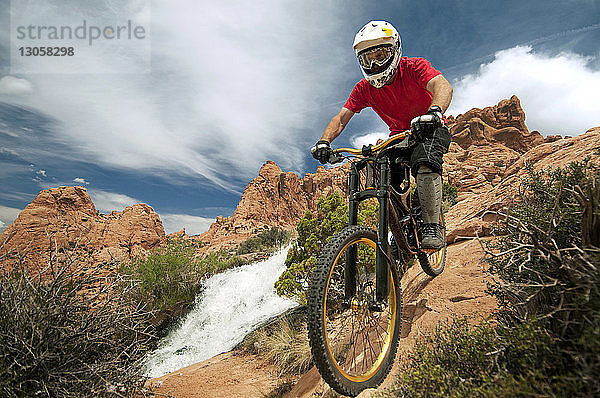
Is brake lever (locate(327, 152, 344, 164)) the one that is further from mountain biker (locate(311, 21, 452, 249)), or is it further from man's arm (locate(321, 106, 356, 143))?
man's arm (locate(321, 106, 356, 143))

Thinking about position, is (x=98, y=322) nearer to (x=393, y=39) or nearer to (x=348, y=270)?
(x=348, y=270)

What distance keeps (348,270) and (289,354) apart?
6632 millimetres

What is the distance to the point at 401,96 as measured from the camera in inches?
140

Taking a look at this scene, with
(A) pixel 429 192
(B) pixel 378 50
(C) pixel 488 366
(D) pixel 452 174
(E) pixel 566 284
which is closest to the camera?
(E) pixel 566 284

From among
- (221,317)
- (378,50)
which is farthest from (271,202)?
(378,50)

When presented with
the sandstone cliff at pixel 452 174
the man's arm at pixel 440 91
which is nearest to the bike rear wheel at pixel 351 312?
the man's arm at pixel 440 91

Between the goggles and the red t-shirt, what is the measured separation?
365mm

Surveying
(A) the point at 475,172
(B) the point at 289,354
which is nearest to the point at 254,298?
(B) the point at 289,354

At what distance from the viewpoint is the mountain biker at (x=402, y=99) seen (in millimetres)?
3027

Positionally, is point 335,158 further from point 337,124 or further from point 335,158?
point 337,124

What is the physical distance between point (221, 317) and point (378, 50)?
55.3ft

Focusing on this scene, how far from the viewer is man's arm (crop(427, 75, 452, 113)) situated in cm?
294

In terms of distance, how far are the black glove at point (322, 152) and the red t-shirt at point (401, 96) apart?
0.94 metres

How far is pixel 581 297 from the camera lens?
5.09ft
